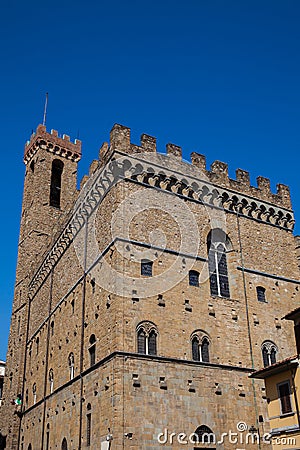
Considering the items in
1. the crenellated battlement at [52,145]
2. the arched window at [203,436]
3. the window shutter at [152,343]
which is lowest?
the arched window at [203,436]

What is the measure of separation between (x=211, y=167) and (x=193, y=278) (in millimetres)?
5983

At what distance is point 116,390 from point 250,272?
8.76m

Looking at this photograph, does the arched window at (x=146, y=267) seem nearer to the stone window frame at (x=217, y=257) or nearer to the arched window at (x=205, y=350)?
→ the stone window frame at (x=217, y=257)

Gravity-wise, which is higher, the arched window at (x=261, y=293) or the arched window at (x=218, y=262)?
the arched window at (x=218, y=262)

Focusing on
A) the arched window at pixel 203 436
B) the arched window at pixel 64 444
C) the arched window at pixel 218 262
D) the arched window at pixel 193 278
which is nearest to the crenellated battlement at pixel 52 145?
the arched window at pixel 218 262

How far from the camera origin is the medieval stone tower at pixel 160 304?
18.0 meters

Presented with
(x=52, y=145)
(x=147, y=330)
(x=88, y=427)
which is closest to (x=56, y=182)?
(x=52, y=145)

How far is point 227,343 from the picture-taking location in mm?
20484

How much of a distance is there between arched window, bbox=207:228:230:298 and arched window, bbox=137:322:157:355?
3818mm

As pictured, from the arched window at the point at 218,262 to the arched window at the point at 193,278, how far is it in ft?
2.71

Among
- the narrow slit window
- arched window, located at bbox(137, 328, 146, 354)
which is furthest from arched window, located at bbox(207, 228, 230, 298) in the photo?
the narrow slit window

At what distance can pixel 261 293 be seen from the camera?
22.9m

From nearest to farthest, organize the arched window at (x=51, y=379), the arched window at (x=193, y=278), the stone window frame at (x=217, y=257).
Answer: the arched window at (x=193, y=278), the stone window frame at (x=217, y=257), the arched window at (x=51, y=379)

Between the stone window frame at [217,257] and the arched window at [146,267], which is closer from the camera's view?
the arched window at [146,267]
